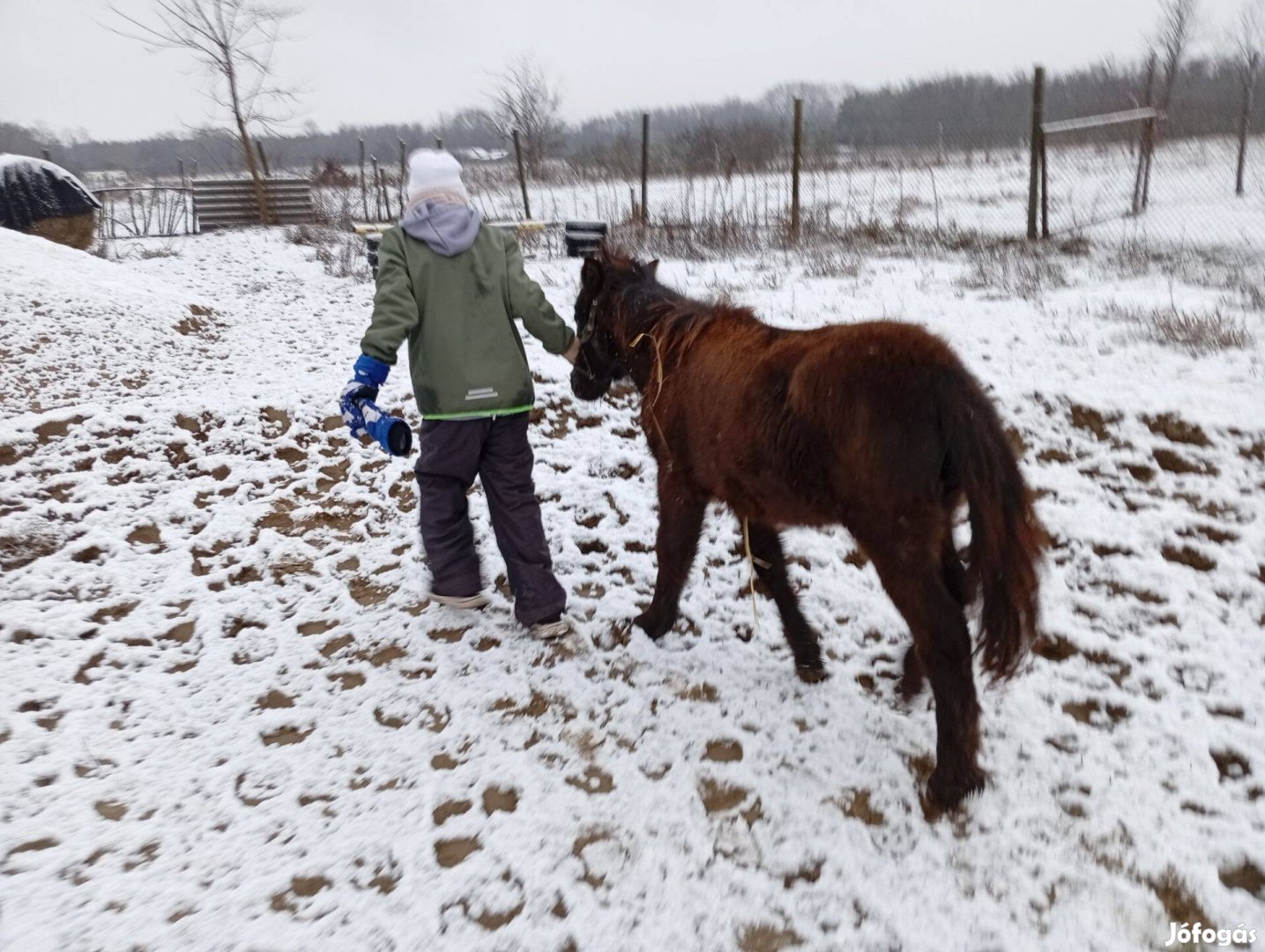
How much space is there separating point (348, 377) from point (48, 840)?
4.31m

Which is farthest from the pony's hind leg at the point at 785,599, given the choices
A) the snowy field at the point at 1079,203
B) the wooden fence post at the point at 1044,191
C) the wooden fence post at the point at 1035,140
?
the snowy field at the point at 1079,203

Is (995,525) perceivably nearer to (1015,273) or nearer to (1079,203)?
(1015,273)

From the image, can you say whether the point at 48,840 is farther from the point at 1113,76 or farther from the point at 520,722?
the point at 1113,76

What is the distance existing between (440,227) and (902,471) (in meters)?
2.01

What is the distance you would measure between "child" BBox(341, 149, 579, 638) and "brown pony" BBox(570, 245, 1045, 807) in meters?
0.88

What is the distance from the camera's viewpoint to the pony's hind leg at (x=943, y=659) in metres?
2.09

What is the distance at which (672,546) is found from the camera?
299 centimetres

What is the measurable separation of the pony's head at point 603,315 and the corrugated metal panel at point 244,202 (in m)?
17.2

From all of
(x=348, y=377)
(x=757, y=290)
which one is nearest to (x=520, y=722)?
(x=348, y=377)

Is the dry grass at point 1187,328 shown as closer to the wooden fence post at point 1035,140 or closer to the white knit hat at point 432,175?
the wooden fence post at point 1035,140

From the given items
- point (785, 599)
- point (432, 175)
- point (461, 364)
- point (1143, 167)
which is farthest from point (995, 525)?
point (1143, 167)

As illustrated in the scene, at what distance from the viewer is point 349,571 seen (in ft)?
12.2

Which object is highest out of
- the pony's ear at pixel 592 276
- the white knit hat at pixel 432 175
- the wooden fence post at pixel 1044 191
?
the wooden fence post at pixel 1044 191

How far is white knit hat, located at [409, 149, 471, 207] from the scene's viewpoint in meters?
2.88
